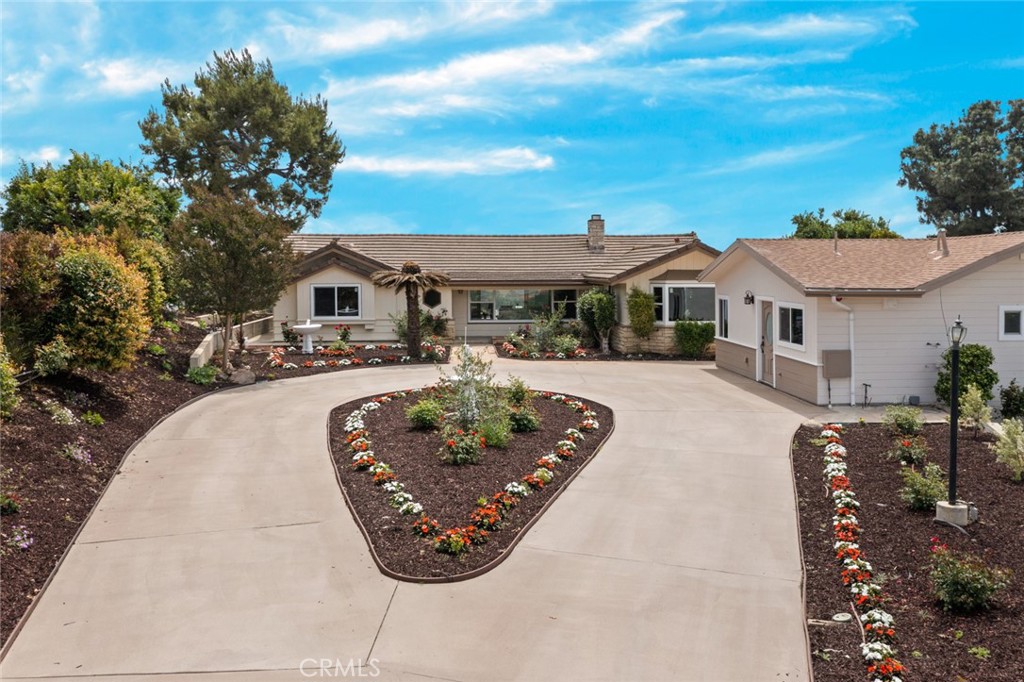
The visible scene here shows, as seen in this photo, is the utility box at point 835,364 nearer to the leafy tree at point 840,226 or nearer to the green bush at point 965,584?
the green bush at point 965,584

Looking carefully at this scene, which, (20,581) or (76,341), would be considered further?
(76,341)

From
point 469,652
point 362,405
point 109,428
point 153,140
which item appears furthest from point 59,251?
point 153,140

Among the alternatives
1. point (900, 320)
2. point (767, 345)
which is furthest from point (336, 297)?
point (900, 320)

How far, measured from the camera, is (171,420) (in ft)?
44.9

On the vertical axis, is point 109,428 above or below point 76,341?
below

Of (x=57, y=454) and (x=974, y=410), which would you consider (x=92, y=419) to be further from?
(x=974, y=410)

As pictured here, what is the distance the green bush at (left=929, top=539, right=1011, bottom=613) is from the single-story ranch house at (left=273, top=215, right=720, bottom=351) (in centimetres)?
1833

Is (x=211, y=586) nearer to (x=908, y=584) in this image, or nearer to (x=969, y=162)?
(x=908, y=584)

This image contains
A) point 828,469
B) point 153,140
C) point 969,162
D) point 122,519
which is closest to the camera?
point 122,519

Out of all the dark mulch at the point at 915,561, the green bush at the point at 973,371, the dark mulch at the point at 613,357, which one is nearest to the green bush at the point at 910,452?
the dark mulch at the point at 915,561

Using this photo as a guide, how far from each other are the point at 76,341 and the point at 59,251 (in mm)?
1701

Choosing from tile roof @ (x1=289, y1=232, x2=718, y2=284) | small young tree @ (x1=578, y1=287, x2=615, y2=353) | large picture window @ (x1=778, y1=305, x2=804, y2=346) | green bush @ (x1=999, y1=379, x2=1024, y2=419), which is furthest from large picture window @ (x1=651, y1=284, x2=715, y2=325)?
green bush @ (x1=999, y1=379, x2=1024, y2=419)

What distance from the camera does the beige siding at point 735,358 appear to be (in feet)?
63.8

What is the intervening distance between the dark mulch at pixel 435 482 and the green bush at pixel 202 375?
4933 mm
